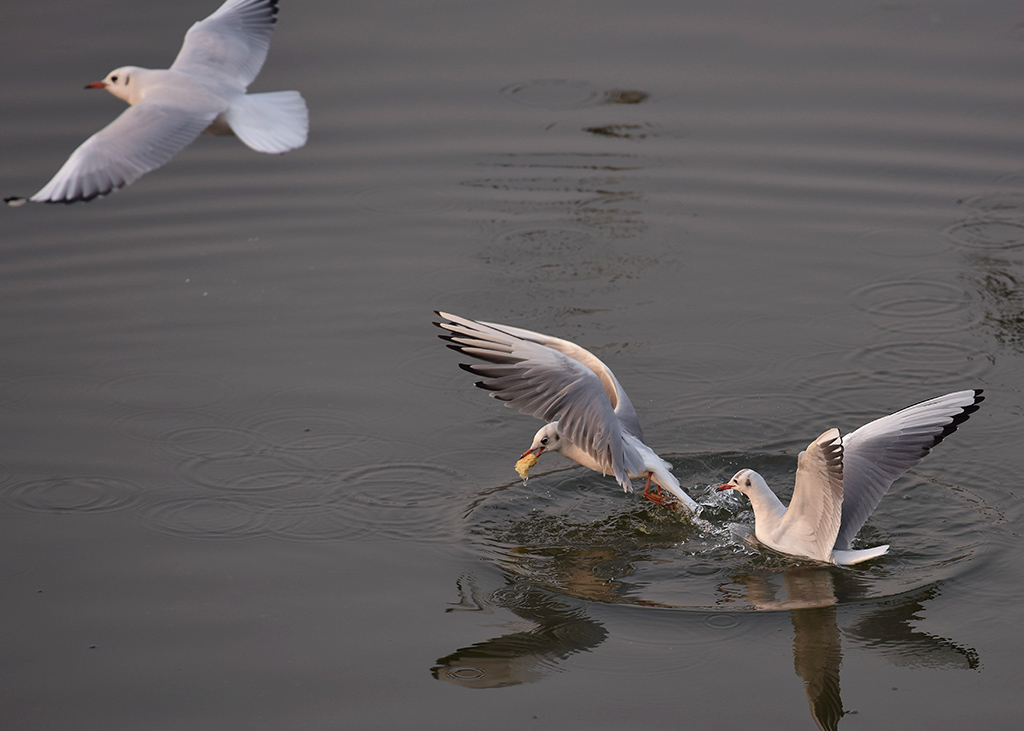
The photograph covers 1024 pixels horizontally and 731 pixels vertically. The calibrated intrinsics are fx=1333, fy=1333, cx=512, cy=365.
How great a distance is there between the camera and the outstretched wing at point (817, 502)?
582cm

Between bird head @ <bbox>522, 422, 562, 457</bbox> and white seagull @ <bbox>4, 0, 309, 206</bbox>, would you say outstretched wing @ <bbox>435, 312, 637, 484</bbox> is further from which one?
white seagull @ <bbox>4, 0, 309, 206</bbox>

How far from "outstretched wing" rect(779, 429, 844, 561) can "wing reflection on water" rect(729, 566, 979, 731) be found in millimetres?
144

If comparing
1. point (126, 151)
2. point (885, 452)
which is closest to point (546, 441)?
point (885, 452)

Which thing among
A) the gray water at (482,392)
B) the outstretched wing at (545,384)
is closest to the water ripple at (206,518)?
the gray water at (482,392)

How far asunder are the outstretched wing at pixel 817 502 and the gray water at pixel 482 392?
150mm

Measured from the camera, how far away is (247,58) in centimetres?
669

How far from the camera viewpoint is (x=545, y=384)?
21.3 ft

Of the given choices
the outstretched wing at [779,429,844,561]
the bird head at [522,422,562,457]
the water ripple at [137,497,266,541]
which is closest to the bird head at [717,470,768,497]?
the outstretched wing at [779,429,844,561]

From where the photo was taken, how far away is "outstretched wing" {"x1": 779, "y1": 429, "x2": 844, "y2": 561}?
5820 mm

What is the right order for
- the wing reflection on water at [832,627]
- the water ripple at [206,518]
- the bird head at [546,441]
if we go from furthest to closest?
the bird head at [546,441]
the water ripple at [206,518]
the wing reflection on water at [832,627]

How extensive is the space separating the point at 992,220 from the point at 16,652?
7.27m

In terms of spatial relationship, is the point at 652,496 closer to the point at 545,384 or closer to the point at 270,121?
the point at 545,384

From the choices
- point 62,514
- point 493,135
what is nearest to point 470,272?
point 493,135

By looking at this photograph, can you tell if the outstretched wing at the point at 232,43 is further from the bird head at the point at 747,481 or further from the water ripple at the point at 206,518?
the bird head at the point at 747,481
